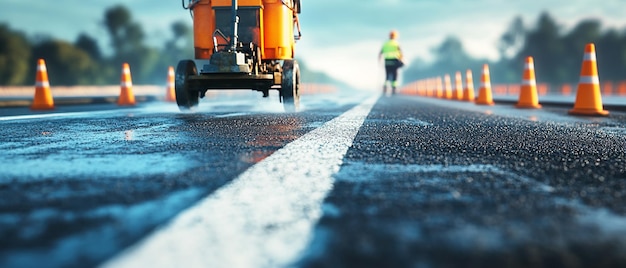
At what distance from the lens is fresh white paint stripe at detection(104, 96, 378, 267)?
1620mm

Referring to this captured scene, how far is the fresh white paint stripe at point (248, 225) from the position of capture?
162cm

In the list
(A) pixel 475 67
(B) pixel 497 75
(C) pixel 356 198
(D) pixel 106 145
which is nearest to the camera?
(C) pixel 356 198

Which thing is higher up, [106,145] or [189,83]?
[189,83]

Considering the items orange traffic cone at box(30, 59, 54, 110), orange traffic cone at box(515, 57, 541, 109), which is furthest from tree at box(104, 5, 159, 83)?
orange traffic cone at box(515, 57, 541, 109)

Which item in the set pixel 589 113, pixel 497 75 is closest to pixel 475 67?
pixel 497 75

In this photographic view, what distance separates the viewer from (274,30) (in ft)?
29.5

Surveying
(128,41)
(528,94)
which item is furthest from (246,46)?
(128,41)

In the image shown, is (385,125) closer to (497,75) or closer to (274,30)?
(274,30)

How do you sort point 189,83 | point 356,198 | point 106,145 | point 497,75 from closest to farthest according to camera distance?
1. point 356,198
2. point 106,145
3. point 189,83
4. point 497,75

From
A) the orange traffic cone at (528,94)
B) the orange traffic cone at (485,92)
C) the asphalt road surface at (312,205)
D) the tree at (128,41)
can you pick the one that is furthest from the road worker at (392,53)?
the tree at (128,41)

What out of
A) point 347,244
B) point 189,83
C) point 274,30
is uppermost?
point 274,30

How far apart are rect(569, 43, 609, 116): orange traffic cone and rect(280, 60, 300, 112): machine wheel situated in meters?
4.68

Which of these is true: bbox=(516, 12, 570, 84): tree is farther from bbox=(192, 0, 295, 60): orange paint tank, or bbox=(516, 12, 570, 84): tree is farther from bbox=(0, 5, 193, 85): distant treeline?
bbox=(192, 0, 295, 60): orange paint tank

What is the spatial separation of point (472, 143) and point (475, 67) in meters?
154
